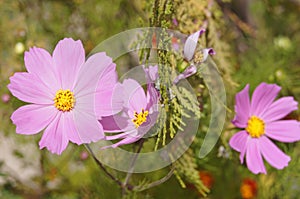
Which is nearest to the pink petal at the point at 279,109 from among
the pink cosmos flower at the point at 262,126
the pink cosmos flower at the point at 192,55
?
the pink cosmos flower at the point at 262,126

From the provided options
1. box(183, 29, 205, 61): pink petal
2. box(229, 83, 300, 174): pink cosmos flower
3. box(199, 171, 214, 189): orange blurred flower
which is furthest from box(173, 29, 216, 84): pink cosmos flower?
box(199, 171, 214, 189): orange blurred flower

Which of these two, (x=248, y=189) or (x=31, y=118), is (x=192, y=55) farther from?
(x=248, y=189)

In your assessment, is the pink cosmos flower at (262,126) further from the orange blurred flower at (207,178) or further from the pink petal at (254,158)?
the orange blurred flower at (207,178)

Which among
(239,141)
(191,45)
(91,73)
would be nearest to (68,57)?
(91,73)

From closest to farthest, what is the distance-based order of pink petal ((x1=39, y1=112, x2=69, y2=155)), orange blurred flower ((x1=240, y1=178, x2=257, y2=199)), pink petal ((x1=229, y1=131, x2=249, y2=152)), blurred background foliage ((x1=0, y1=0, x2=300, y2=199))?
1. pink petal ((x1=39, y1=112, x2=69, y2=155))
2. pink petal ((x1=229, y1=131, x2=249, y2=152))
3. blurred background foliage ((x1=0, y1=0, x2=300, y2=199))
4. orange blurred flower ((x1=240, y1=178, x2=257, y2=199))

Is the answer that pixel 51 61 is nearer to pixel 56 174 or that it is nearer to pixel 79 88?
pixel 79 88

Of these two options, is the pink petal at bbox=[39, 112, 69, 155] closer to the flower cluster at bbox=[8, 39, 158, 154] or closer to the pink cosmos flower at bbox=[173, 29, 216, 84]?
the flower cluster at bbox=[8, 39, 158, 154]
